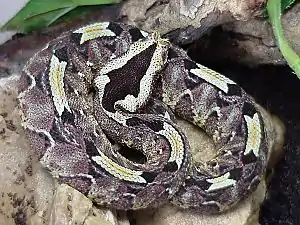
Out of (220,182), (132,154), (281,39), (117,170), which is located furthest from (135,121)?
(281,39)

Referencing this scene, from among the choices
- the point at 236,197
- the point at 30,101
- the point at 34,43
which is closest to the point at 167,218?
the point at 236,197

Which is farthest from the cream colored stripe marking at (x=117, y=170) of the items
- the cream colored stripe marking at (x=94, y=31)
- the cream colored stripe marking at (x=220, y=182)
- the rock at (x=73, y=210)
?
the cream colored stripe marking at (x=94, y=31)

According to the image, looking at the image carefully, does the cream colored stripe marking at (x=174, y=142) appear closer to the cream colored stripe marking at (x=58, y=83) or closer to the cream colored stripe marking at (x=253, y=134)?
the cream colored stripe marking at (x=253, y=134)

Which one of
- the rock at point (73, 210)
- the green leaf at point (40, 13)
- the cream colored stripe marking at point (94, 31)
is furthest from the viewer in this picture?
the green leaf at point (40, 13)

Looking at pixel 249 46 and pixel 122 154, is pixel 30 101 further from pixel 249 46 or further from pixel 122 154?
pixel 249 46

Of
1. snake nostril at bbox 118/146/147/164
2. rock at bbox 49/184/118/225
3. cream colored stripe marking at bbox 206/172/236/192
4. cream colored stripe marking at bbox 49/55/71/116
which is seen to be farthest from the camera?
snake nostril at bbox 118/146/147/164

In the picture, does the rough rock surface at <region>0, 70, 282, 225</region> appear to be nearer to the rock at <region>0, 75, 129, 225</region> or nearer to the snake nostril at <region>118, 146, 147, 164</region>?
the rock at <region>0, 75, 129, 225</region>

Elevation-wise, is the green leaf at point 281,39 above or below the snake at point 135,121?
above

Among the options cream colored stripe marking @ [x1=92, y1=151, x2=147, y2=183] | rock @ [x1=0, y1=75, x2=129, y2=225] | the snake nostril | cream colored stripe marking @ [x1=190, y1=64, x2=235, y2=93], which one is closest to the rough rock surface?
rock @ [x1=0, y1=75, x2=129, y2=225]
